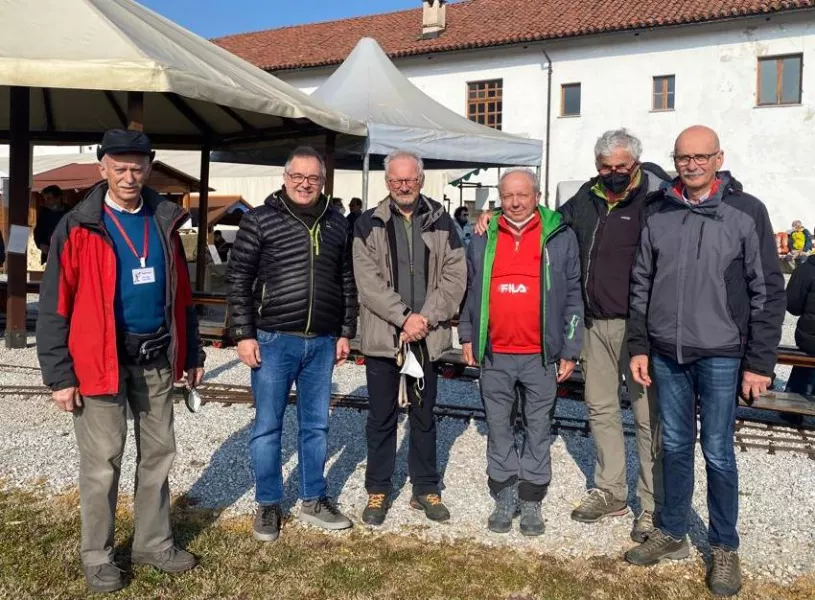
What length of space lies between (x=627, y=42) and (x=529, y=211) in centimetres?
2270

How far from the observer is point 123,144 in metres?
2.99

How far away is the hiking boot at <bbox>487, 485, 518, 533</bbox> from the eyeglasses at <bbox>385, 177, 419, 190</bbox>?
1702 millimetres

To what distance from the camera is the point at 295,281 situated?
3646 mm

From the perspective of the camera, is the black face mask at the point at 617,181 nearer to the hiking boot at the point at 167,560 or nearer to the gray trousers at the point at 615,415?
the gray trousers at the point at 615,415

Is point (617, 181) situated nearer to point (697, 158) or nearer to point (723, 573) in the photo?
point (697, 158)

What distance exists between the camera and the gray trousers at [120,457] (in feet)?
10.00

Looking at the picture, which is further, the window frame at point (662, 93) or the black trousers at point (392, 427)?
the window frame at point (662, 93)

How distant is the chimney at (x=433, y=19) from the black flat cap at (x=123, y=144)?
26947 millimetres

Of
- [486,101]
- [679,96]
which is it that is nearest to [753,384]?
[679,96]

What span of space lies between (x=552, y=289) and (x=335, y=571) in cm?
173

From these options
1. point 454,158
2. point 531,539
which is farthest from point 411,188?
point 454,158

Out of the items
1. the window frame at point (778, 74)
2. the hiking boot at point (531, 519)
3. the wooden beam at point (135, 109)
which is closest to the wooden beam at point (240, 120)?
the wooden beam at point (135, 109)

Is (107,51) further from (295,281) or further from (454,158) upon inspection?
(454,158)

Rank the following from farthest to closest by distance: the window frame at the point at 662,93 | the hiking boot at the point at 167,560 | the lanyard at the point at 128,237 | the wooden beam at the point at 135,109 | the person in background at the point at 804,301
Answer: the window frame at the point at 662,93
the wooden beam at the point at 135,109
the person in background at the point at 804,301
the hiking boot at the point at 167,560
the lanyard at the point at 128,237
